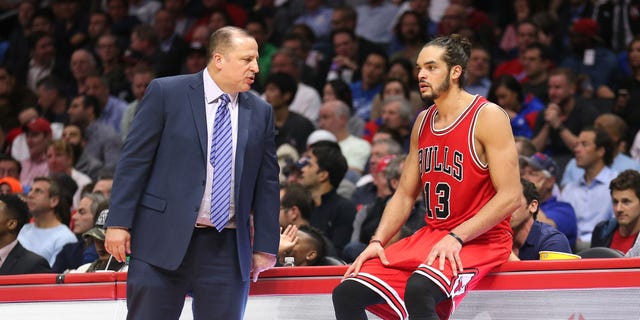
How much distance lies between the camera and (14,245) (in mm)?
7355

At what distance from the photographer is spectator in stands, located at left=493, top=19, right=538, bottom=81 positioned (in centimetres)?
1109

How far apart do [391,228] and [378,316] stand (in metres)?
0.44

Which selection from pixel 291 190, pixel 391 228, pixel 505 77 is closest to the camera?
pixel 391 228

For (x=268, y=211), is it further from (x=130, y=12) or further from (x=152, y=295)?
(x=130, y=12)

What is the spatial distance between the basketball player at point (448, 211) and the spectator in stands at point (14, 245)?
305 centimetres

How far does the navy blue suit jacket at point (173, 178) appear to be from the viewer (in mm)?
4551

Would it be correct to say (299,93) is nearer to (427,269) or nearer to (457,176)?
(457,176)

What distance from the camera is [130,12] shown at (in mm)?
14539

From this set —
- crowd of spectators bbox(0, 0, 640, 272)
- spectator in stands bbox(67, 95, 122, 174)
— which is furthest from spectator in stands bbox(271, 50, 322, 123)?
spectator in stands bbox(67, 95, 122, 174)

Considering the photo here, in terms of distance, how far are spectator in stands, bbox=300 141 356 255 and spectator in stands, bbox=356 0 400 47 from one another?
409 centimetres

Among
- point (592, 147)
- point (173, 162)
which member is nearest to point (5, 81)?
point (592, 147)

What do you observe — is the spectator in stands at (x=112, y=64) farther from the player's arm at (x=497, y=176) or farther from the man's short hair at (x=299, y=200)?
the player's arm at (x=497, y=176)

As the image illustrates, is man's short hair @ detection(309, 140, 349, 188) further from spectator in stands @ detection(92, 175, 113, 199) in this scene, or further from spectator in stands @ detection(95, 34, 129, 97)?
spectator in stands @ detection(95, 34, 129, 97)

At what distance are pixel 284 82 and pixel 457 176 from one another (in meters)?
6.13
